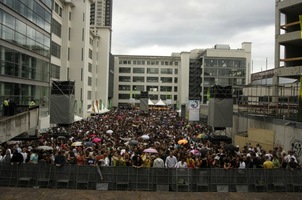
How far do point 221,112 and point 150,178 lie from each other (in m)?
12.1

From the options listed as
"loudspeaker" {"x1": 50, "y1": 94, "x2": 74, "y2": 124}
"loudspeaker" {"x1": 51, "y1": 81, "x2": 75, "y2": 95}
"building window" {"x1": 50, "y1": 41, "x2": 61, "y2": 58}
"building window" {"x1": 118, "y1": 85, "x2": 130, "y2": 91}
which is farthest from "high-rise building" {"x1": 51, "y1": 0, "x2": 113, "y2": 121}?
"building window" {"x1": 118, "y1": 85, "x2": 130, "y2": 91}

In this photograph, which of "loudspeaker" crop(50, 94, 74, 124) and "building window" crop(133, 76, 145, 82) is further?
"building window" crop(133, 76, 145, 82)

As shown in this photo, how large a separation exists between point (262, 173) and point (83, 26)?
47446mm

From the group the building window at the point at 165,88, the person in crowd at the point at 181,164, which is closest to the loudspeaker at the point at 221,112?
the person in crowd at the point at 181,164

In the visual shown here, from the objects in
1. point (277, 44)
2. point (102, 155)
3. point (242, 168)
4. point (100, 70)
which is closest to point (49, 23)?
point (277, 44)

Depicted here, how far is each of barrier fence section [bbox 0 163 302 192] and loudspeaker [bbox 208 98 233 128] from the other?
35.8 ft

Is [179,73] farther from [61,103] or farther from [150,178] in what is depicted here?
[150,178]

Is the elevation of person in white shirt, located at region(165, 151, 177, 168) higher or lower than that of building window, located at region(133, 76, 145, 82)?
lower

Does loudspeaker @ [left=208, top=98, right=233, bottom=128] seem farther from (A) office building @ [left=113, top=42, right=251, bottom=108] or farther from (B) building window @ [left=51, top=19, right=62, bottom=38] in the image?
(A) office building @ [left=113, top=42, right=251, bottom=108]

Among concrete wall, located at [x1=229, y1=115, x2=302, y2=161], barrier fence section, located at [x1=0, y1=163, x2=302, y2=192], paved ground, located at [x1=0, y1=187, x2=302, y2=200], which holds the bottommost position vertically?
paved ground, located at [x1=0, y1=187, x2=302, y2=200]

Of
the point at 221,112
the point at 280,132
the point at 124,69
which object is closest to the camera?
the point at 280,132

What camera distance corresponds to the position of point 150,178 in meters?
11.9

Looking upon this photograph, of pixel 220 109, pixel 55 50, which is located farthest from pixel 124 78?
pixel 220 109

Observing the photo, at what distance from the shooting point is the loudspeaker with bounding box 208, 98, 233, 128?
22.8m
